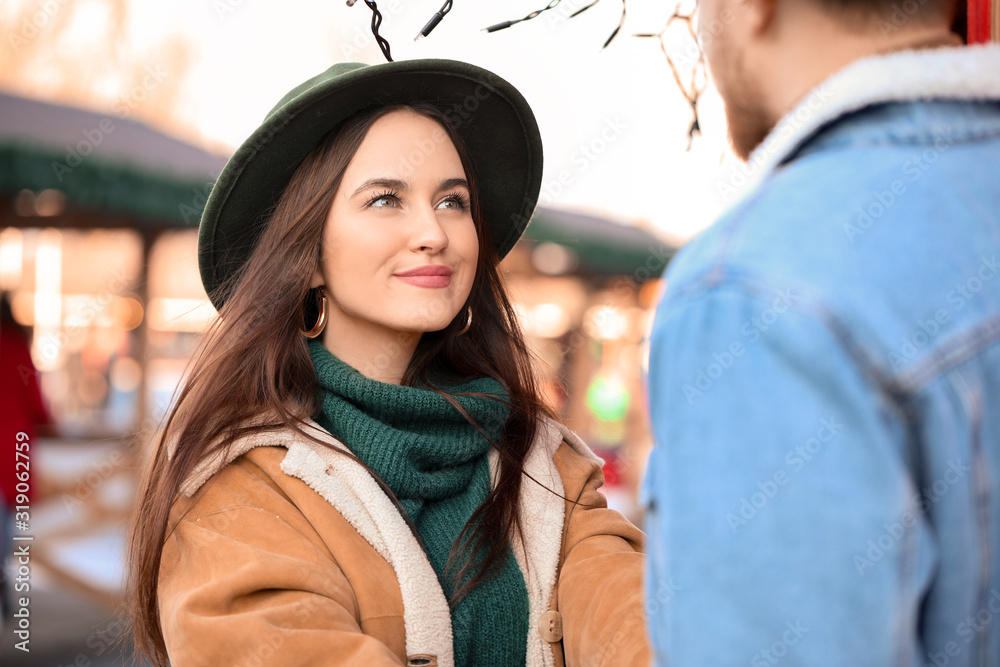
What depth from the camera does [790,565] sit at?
0.65m

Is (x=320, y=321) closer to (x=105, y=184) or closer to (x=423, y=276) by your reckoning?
(x=423, y=276)

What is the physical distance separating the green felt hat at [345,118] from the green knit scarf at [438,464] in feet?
1.17

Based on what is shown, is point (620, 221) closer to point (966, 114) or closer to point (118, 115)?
point (118, 115)

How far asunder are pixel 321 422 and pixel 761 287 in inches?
48.7

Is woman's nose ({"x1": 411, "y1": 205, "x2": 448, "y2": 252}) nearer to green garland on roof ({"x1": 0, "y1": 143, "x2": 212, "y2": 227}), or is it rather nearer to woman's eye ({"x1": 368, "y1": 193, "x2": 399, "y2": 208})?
woman's eye ({"x1": 368, "y1": 193, "x2": 399, "y2": 208})

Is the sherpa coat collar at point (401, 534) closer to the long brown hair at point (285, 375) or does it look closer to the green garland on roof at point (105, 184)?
the long brown hair at point (285, 375)

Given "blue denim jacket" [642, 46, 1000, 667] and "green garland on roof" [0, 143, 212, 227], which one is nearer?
"blue denim jacket" [642, 46, 1000, 667]

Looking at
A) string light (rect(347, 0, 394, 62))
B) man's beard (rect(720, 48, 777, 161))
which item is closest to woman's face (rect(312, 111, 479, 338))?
string light (rect(347, 0, 394, 62))

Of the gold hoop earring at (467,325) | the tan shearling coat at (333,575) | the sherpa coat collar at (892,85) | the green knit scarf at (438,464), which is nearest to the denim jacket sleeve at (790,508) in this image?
the sherpa coat collar at (892,85)

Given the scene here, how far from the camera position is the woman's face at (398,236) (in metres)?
1.73

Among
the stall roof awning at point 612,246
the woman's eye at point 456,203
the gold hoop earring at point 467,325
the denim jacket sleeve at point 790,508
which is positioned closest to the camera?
the denim jacket sleeve at point 790,508

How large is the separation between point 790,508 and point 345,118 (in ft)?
4.71

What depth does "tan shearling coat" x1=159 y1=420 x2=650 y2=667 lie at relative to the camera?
4.15 feet

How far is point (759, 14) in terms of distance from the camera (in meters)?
0.82
